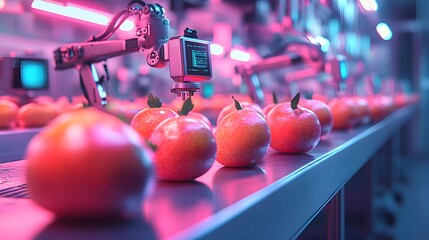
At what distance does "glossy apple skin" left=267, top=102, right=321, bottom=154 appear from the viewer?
1.29m

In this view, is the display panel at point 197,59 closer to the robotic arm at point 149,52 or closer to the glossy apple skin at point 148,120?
the robotic arm at point 149,52

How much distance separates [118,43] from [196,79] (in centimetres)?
48

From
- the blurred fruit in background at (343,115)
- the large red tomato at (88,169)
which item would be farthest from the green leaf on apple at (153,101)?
the blurred fruit in background at (343,115)

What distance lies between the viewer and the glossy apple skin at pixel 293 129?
1287mm

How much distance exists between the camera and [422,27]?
1067 cm

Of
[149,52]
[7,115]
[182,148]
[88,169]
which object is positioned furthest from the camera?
[7,115]

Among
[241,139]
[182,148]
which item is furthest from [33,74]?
[182,148]

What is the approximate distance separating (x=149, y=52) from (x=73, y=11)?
1.98 m

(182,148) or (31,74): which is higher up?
(31,74)

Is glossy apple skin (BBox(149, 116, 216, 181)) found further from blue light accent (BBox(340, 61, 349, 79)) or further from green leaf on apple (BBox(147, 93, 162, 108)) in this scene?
blue light accent (BBox(340, 61, 349, 79))

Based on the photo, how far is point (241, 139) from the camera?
1.07 metres

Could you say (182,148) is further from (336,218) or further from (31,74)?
(31,74)

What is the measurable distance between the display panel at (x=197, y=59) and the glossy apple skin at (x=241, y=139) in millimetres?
221

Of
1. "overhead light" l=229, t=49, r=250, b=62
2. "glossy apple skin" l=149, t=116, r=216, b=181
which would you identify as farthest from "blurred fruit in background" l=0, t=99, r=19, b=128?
"overhead light" l=229, t=49, r=250, b=62
